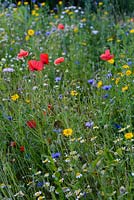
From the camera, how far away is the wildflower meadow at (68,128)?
2322 millimetres

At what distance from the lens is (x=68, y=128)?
107 inches

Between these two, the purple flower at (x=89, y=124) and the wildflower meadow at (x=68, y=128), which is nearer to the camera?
the wildflower meadow at (x=68, y=128)

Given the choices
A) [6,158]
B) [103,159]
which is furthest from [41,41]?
[103,159]

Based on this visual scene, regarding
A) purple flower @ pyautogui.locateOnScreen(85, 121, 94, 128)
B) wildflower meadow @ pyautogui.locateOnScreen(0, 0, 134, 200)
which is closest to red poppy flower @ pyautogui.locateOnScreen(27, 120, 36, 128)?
wildflower meadow @ pyautogui.locateOnScreen(0, 0, 134, 200)

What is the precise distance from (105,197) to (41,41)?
9.54 feet

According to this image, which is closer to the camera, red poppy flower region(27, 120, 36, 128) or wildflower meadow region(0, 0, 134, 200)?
wildflower meadow region(0, 0, 134, 200)

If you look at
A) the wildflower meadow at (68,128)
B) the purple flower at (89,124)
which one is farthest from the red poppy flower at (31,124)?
the purple flower at (89,124)

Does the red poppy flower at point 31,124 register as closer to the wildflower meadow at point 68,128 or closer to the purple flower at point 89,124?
the wildflower meadow at point 68,128

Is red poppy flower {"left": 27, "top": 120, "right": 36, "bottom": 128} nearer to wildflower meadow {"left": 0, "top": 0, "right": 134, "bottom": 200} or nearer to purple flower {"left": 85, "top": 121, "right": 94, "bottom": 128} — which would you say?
wildflower meadow {"left": 0, "top": 0, "right": 134, "bottom": 200}

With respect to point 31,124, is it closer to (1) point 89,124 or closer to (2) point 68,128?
(2) point 68,128

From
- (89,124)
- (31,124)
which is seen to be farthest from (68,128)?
(31,124)

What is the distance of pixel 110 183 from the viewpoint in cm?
232

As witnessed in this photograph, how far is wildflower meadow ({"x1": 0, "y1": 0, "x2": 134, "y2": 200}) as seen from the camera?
7.62 ft

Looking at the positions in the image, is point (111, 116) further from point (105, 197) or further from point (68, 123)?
point (105, 197)
